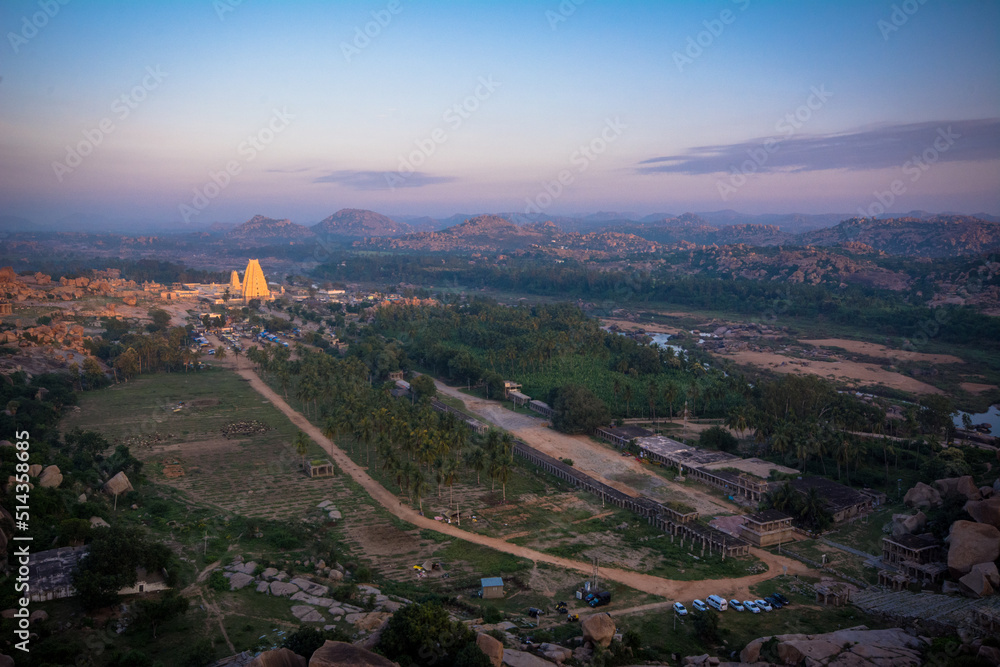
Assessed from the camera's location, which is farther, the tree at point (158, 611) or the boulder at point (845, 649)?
the tree at point (158, 611)

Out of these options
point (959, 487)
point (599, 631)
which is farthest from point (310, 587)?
point (959, 487)

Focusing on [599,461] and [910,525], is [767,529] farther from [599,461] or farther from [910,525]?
[599,461]

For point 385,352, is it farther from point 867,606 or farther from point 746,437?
point 867,606

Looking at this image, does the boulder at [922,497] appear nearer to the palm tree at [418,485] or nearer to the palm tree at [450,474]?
the palm tree at [450,474]

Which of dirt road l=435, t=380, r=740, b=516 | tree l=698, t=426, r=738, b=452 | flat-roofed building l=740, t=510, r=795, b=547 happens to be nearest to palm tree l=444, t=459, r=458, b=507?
dirt road l=435, t=380, r=740, b=516

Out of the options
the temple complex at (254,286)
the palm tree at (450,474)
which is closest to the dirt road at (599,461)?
the palm tree at (450,474)

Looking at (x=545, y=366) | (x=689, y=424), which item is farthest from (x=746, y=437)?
(x=545, y=366)

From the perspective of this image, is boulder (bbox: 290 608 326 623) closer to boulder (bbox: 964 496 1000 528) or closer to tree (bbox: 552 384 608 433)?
boulder (bbox: 964 496 1000 528)
